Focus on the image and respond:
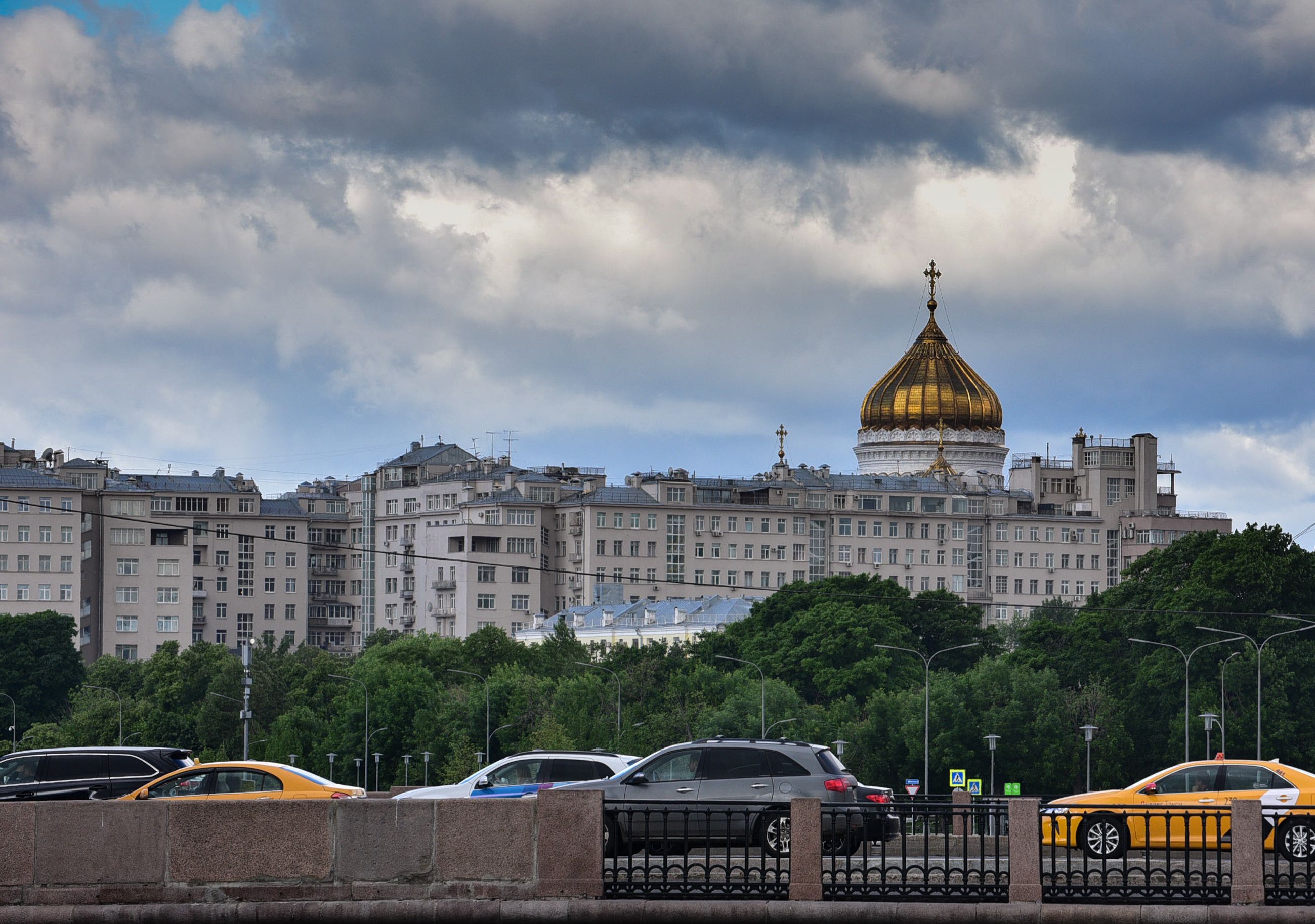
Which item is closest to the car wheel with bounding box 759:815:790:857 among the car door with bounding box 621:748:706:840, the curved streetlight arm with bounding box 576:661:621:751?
the car door with bounding box 621:748:706:840

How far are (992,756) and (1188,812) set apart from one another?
67163mm

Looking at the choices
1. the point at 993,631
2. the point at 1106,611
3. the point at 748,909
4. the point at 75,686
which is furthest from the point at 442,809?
the point at 75,686

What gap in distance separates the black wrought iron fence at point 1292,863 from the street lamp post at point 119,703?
338 ft

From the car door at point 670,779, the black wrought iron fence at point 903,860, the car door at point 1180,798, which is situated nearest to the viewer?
the black wrought iron fence at point 903,860

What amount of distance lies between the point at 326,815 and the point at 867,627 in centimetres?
10231

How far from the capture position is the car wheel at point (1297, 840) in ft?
85.6

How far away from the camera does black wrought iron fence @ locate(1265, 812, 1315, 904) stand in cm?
2547

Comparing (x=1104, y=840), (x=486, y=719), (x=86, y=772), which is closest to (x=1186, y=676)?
(x=486, y=719)

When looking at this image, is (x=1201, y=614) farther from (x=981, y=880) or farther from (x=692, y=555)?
(x=692, y=555)

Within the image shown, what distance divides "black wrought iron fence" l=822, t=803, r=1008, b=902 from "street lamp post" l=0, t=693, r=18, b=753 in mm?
115614

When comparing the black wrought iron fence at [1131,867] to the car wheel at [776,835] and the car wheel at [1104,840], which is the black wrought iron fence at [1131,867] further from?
the car wheel at [776,835]

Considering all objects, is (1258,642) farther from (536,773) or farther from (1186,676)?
(536,773)

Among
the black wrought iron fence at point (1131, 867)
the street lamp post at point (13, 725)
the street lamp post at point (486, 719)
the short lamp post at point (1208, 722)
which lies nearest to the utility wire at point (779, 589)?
the short lamp post at point (1208, 722)

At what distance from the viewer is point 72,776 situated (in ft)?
120
